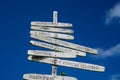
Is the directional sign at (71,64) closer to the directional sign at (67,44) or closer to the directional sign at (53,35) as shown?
the directional sign at (67,44)

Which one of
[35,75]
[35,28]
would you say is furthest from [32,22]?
[35,75]

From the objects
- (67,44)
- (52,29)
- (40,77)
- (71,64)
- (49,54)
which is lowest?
(40,77)

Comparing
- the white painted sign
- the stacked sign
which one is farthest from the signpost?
the white painted sign

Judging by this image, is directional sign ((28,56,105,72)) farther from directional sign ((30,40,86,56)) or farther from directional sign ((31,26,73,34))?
directional sign ((31,26,73,34))

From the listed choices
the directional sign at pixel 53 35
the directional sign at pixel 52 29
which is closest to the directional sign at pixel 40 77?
the directional sign at pixel 53 35

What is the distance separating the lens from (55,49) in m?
10.5

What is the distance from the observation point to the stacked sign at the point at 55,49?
10.1 metres

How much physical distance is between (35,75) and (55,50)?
3.30ft

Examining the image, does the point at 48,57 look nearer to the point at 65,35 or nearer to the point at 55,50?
the point at 55,50

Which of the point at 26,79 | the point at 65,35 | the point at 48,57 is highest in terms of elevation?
the point at 65,35

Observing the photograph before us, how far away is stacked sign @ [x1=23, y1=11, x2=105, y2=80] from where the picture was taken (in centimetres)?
1011

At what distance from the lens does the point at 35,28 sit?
10.8m

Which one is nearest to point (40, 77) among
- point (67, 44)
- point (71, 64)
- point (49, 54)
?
point (49, 54)

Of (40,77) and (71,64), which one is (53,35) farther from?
(40,77)
